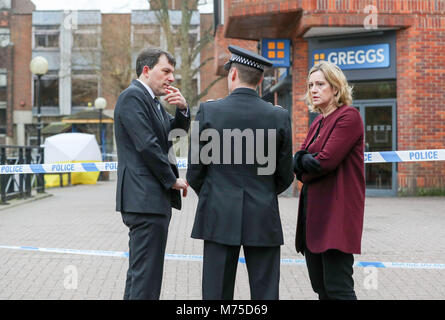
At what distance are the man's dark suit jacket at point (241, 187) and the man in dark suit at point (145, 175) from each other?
350 mm

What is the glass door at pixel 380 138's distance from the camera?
42.3ft

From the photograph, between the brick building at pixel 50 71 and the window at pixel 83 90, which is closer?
the brick building at pixel 50 71

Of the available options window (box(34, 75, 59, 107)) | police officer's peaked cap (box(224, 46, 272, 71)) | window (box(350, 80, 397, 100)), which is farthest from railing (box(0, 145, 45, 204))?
window (box(34, 75, 59, 107))

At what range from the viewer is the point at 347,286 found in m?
3.20

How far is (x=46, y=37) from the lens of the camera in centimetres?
3991

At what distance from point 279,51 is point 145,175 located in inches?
426

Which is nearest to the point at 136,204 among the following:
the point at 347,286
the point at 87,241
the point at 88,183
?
the point at 347,286

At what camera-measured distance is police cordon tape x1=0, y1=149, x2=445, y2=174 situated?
5677 millimetres

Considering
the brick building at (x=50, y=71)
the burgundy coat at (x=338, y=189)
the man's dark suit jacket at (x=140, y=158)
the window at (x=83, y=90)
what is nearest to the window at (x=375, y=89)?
the burgundy coat at (x=338, y=189)

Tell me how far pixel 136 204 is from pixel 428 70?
35.8 ft

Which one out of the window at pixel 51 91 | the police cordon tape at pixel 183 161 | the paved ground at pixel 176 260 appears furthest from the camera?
the window at pixel 51 91

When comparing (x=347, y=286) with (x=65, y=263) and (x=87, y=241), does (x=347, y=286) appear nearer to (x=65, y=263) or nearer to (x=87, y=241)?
(x=65, y=263)

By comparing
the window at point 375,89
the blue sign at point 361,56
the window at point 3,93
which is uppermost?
the window at point 3,93

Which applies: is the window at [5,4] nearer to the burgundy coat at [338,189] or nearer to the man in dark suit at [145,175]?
the man in dark suit at [145,175]
